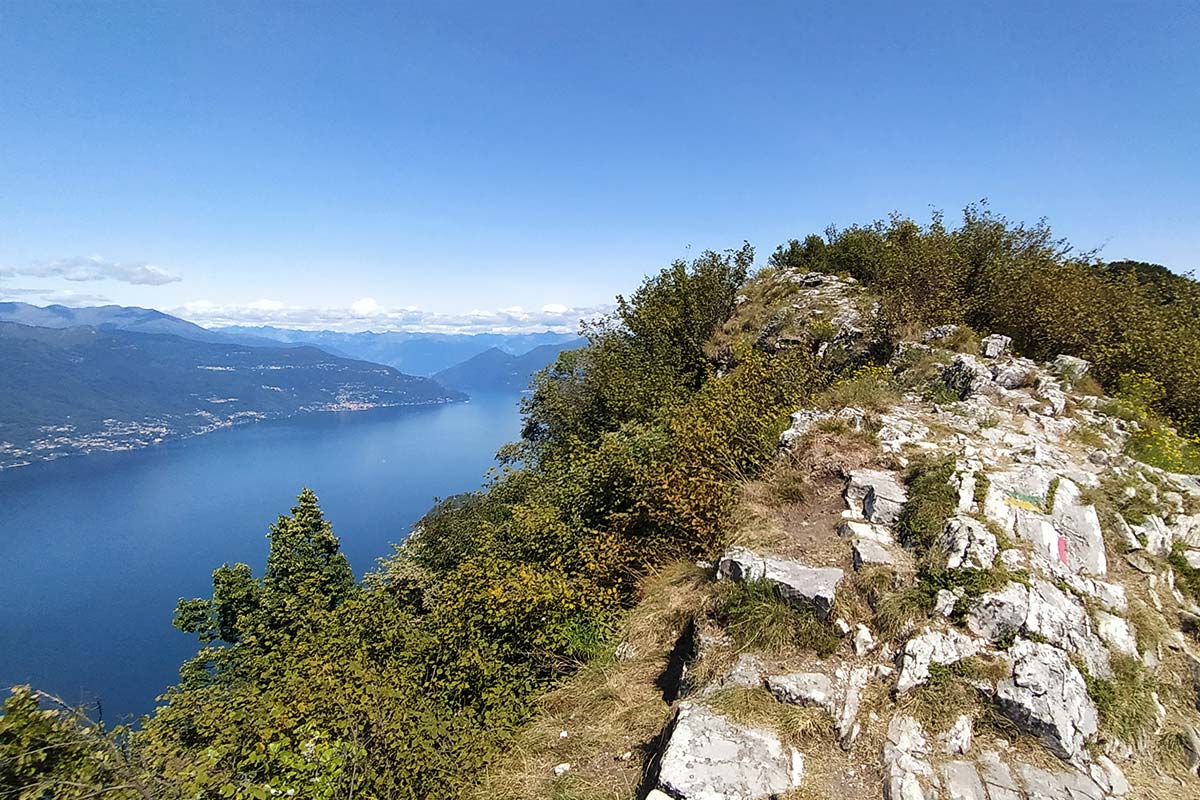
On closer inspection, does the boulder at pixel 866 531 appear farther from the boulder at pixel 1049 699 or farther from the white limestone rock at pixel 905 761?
the white limestone rock at pixel 905 761

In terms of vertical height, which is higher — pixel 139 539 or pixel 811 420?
pixel 811 420

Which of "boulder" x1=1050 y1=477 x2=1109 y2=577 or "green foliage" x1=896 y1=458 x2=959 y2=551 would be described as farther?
"green foliage" x1=896 y1=458 x2=959 y2=551

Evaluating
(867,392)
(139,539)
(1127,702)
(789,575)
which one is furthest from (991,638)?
(139,539)

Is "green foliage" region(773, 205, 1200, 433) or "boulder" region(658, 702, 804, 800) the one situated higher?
"green foliage" region(773, 205, 1200, 433)

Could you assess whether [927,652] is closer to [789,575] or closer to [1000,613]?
[1000,613]

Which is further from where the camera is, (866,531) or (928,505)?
(866,531)

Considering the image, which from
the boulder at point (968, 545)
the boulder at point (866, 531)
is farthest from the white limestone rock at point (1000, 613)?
the boulder at point (866, 531)

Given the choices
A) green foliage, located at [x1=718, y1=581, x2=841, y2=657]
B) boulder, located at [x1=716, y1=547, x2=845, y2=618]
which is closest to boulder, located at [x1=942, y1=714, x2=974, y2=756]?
green foliage, located at [x1=718, y1=581, x2=841, y2=657]

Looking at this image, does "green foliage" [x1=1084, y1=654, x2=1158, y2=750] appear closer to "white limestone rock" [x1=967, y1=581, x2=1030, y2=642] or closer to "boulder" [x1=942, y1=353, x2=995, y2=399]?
"white limestone rock" [x1=967, y1=581, x2=1030, y2=642]
